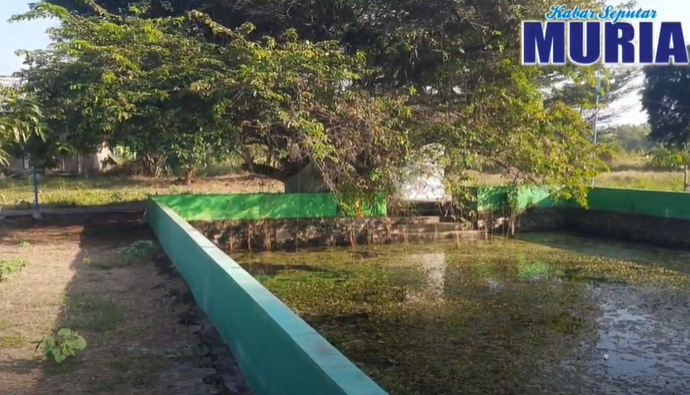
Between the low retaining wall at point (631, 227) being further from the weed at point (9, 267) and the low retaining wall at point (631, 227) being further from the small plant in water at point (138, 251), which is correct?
the weed at point (9, 267)

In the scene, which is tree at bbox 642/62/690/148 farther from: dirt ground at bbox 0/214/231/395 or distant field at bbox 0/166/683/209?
dirt ground at bbox 0/214/231/395

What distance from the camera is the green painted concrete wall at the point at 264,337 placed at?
283 centimetres

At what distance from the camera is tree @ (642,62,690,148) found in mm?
27062

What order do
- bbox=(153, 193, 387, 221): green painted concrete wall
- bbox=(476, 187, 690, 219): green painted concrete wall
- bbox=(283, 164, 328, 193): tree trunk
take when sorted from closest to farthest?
bbox=(153, 193, 387, 221): green painted concrete wall, bbox=(476, 187, 690, 219): green painted concrete wall, bbox=(283, 164, 328, 193): tree trunk

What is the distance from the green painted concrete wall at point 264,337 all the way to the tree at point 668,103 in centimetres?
2538

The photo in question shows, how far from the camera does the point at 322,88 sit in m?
11.4

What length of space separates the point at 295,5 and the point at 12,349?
891cm

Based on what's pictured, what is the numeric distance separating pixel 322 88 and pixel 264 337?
25.9ft

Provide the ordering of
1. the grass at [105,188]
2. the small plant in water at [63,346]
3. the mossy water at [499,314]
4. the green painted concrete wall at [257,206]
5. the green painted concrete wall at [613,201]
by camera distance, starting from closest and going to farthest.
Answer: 1. the small plant in water at [63,346]
2. the mossy water at [499,314]
3. the green painted concrete wall at [257,206]
4. the green painted concrete wall at [613,201]
5. the grass at [105,188]

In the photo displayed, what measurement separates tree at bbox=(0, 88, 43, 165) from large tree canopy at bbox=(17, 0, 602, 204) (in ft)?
3.45

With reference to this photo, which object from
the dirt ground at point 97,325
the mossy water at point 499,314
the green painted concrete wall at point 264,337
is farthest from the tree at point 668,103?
the green painted concrete wall at point 264,337

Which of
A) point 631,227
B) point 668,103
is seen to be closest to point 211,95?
point 631,227

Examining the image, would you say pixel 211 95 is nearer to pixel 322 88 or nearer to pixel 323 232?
pixel 322 88

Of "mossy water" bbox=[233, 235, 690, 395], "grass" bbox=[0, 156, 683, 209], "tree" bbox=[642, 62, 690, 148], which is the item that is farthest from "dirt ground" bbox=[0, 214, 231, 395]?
"tree" bbox=[642, 62, 690, 148]
